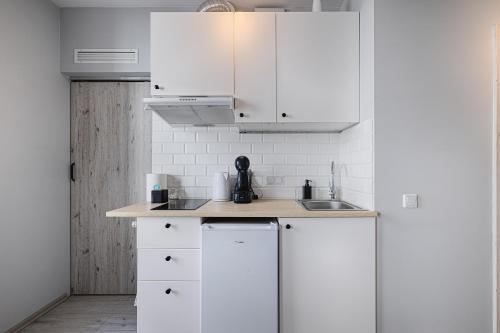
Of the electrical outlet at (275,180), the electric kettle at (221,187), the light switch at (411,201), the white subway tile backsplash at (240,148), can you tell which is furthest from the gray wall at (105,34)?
the light switch at (411,201)

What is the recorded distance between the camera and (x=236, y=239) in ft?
5.31

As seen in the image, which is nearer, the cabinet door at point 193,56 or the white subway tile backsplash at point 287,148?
the cabinet door at point 193,56

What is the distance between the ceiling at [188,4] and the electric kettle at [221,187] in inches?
57.2

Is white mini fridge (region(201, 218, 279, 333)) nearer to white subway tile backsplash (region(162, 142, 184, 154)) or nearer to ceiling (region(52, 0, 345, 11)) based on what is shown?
white subway tile backsplash (region(162, 142, 184, 154))

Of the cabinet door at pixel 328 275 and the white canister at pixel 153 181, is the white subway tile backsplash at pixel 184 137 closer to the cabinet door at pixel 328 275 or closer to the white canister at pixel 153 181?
the white canister at pixel 153 181

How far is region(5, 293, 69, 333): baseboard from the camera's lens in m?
2.00

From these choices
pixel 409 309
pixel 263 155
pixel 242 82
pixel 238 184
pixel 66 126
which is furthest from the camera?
pixel 66 126

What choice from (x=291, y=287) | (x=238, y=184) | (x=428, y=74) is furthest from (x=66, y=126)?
(x=428, y=74)

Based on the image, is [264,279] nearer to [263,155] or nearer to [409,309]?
[409,309]

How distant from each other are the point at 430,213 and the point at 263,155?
4.19 ft

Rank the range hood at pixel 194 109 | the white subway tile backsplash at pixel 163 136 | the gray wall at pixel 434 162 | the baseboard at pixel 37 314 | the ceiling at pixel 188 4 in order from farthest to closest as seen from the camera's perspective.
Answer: the white subway tile backsplash at pixel 163 136
the ceiling at pixel 188 4
the baseboard at pixel 37 314
the range hood at pixel 194 109
the gray wall at pixel 434 162

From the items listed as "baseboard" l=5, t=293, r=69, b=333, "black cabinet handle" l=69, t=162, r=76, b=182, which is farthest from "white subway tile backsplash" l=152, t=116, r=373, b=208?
"baseboard" l=5, t=293, r=69, b=333

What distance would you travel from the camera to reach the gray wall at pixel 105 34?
2395 millimetres

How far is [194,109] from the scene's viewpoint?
1.90m
